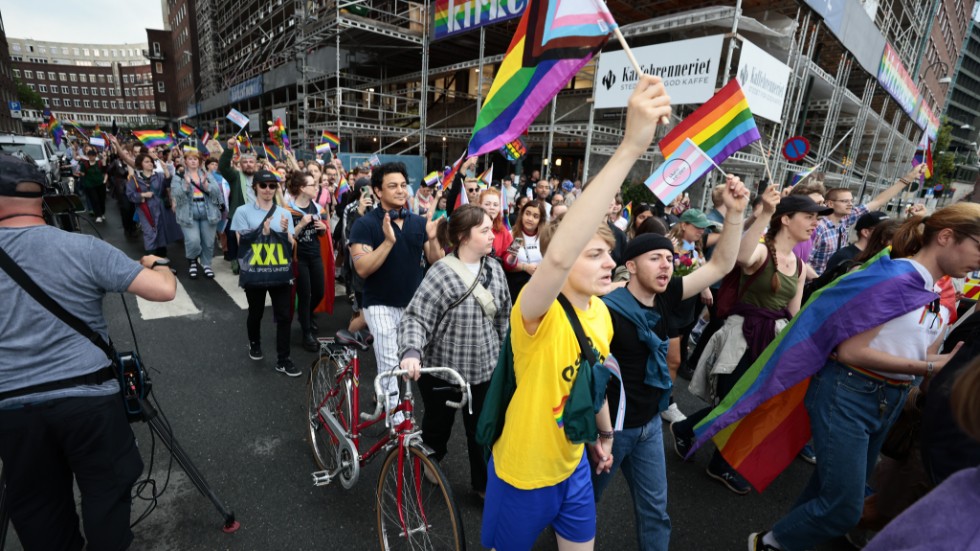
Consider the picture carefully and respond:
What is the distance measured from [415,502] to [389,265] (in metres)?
1.69

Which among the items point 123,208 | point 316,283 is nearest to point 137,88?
point 123,208

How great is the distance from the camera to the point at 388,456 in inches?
89.8

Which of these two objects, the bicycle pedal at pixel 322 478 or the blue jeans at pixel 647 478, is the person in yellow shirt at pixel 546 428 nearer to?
the blue jeans at pixel 647 478

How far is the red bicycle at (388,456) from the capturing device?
214cm

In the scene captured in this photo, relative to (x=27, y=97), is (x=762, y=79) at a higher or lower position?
lower

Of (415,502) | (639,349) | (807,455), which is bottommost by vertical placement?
(807,455)

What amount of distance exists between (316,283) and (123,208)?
7558 millimetres

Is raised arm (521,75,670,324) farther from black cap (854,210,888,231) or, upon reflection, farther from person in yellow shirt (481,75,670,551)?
black cap (854,210,888,231)

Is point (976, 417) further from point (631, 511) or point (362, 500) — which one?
point (362, 500)

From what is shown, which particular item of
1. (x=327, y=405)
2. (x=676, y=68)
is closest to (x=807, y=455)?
(x=327, y=405)

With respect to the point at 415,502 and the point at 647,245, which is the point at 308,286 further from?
the point at 647,245

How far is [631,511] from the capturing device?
2.94 metres

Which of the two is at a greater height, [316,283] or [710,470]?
[316,283]

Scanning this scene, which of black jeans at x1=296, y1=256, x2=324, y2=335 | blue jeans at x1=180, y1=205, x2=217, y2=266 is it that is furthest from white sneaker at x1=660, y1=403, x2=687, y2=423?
blue jeans at x1=180, y1=205, x2=217, y2=266
